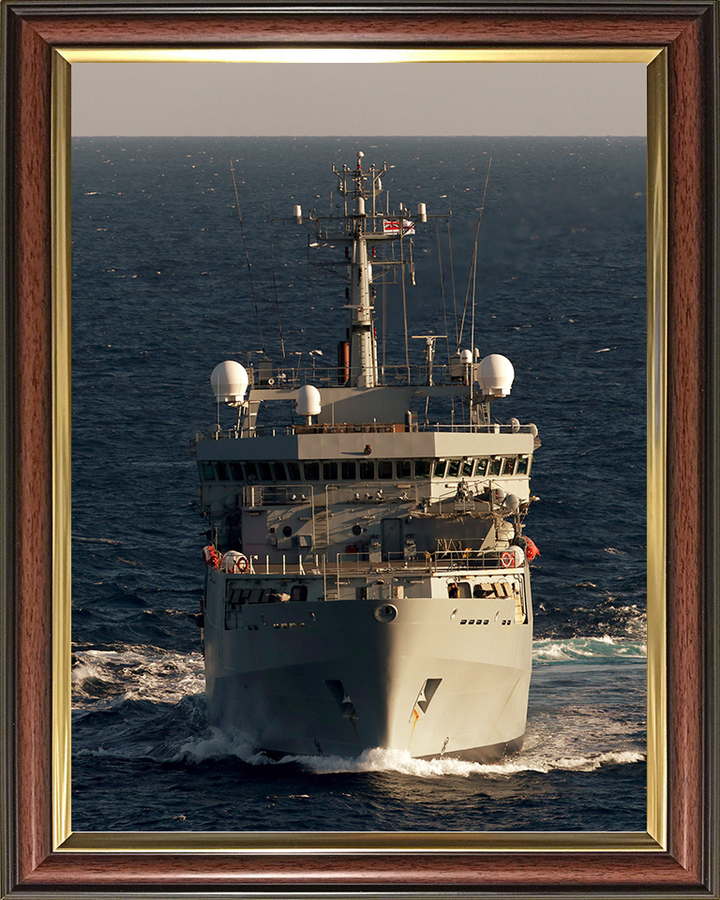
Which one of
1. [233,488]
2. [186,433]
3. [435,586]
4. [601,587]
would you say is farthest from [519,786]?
[186,433]

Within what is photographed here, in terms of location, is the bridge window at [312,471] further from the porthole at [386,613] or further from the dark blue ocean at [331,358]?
the porthole at [386,613]

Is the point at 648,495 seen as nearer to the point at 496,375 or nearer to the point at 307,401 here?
the point at 307,401

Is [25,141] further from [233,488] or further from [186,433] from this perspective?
[186,433]

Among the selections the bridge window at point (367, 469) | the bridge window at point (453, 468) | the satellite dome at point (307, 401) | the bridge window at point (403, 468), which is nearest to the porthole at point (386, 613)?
the bridge window at point (367, 469)

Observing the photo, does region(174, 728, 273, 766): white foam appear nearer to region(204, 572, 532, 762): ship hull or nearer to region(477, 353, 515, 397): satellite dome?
region(204, 572, 532, 762): ship hull

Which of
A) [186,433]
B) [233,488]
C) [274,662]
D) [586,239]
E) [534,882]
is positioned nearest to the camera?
[534,882]

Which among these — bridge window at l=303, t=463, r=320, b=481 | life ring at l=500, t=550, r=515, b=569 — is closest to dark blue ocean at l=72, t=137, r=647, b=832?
life ring at l=500, t=550, r=515, b=569
